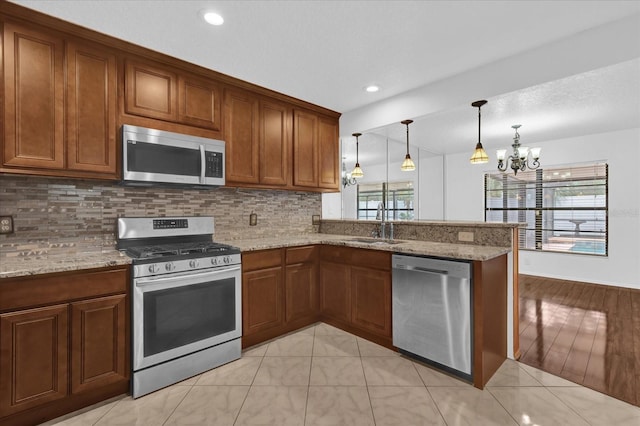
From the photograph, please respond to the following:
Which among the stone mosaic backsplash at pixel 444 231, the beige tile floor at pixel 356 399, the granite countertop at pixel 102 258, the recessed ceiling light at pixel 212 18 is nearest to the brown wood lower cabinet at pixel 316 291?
the granite countertop at pixel 102 258

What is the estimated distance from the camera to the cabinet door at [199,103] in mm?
2564

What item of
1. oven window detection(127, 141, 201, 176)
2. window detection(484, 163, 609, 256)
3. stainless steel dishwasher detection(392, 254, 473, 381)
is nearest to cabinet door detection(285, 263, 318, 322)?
stainless steel dishwasher detection(392, 254, 473, 381)

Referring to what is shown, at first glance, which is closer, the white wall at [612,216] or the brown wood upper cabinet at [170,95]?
the brown wood upper cabinet at [170,95]

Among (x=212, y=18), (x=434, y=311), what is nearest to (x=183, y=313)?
(x=434, y=311)

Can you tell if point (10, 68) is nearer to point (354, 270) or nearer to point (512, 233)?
point (354, 270)

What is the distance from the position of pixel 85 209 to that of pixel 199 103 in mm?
1258

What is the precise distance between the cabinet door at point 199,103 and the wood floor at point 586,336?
3.41 m

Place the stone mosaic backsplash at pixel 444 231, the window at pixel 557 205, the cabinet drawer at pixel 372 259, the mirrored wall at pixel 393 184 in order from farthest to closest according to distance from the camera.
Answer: the mirrored wall at pixel 393 184
the window at pixel 557 205
the cabinet drawer at pixel 372 259
the stone mosaic backsplash at pixel 444 231

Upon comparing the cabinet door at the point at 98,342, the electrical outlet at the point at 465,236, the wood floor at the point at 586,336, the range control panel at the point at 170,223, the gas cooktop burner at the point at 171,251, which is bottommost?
the wood floor at the point at 586,336

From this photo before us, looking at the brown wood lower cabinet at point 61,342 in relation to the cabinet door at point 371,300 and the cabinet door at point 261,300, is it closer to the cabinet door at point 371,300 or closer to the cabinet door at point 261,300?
the cabinet door at point 261,300

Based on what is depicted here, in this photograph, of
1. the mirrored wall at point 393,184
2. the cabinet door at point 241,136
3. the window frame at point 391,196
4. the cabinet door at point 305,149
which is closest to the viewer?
the cabinet door at point 241,136

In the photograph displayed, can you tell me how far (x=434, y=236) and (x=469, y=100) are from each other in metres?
1.29

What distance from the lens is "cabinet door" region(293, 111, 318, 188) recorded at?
11.2 feet

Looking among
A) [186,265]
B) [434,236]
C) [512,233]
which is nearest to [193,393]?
[186,265]
